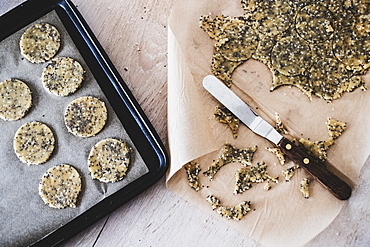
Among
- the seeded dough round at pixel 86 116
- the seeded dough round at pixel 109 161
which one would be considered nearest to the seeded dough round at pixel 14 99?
the seeded dough round at pixel 86 116

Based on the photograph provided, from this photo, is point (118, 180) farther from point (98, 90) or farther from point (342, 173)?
point (342, 173)

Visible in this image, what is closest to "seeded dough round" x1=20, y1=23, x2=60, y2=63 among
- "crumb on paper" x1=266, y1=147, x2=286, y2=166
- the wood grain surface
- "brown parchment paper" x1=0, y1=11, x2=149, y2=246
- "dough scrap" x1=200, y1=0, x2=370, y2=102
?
"brown parchment paper" x1=0, y1=11, x2=149, y2=246

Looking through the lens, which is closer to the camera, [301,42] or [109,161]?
[109,161]

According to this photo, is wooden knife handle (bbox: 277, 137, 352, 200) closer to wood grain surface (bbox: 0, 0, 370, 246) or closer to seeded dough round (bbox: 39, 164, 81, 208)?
wood grain surface (bbox: 0, 0, 370, 246)

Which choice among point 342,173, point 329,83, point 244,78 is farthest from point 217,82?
point 342,173

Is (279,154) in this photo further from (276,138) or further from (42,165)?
(42,165)

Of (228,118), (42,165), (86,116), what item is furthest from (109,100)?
(228,118)
